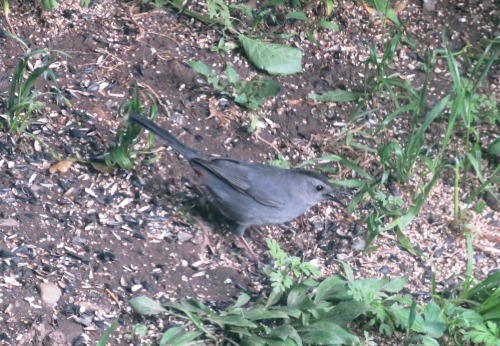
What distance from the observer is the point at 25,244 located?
482 centimetres

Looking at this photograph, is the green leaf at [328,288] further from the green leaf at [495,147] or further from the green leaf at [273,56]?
the green leaf at [273,56]

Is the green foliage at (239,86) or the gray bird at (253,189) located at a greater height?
the green foliage at (239,86)

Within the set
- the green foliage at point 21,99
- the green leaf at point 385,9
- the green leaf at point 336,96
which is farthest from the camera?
the green leaf at point 385,9

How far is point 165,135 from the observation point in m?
5.27

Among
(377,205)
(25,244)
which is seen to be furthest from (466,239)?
(25,244)

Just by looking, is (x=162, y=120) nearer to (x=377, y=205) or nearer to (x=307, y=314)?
(x=377, y=205)

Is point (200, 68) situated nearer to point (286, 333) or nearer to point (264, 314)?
point (264, 314)

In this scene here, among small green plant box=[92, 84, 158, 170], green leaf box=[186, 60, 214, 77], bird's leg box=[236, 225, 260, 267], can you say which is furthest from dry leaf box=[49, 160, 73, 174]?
green leaf box=[186, 60, 214, 77]

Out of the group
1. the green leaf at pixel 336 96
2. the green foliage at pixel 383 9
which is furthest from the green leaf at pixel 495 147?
the green foliage at pixel 383 9

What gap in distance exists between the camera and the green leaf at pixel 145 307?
457 centimetres

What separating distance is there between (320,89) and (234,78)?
62cm

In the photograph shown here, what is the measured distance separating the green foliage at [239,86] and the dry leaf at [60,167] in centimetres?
118

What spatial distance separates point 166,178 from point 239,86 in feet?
2.96

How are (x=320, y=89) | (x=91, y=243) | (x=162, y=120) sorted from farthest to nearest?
(x=320, y=89)
(x=162, y=120)
(x=91, y=243)
